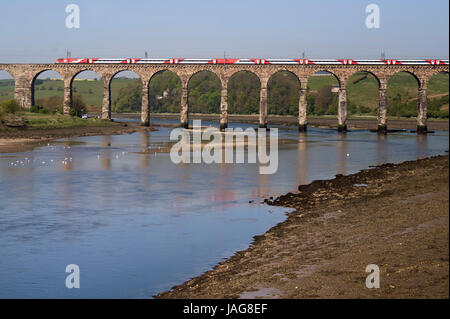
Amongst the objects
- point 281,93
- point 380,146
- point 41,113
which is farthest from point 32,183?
point 281,93

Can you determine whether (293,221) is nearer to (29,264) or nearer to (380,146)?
(29,264)

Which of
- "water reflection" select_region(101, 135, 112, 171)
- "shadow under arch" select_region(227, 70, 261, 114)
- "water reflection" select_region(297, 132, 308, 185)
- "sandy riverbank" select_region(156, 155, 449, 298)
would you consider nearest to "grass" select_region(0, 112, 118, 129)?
"water reflection" select_region(101, 135, 112, 171)

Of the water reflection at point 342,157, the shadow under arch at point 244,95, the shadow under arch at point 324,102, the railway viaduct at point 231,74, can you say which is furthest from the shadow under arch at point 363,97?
the water reflection at point 342,157

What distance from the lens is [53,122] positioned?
278ft

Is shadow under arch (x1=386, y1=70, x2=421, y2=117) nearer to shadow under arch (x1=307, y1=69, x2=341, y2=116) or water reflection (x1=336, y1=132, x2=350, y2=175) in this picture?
shadow under arch (x1=307, y1=69, x2=341, y2=116)

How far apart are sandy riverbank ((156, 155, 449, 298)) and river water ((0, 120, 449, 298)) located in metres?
1.38

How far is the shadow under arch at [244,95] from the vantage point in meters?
168

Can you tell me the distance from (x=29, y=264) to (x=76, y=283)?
2.65 m

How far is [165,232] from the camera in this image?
23141mm

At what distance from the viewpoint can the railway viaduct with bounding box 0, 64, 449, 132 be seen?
98.9m

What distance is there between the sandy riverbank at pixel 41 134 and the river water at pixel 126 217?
384 inches

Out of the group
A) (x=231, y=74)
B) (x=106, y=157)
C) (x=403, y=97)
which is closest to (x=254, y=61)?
(x=231, y=74)

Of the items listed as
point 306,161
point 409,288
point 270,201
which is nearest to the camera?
point 409,288
